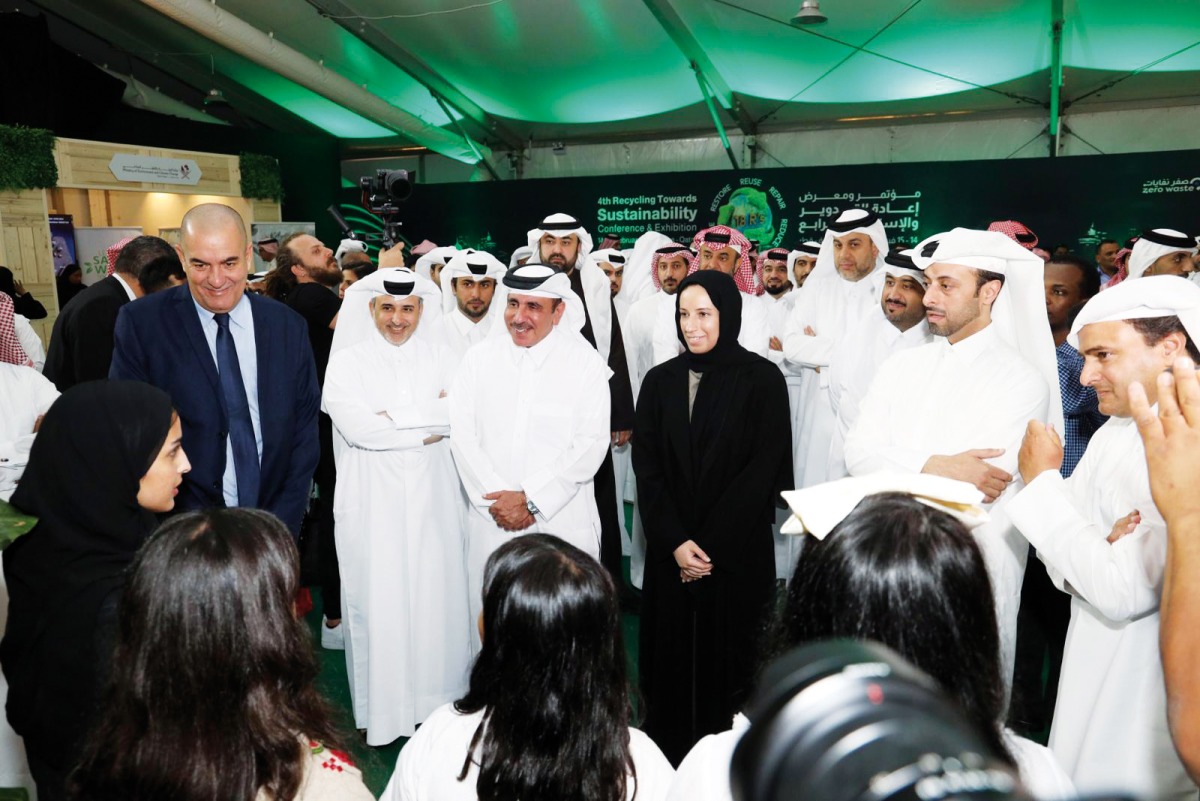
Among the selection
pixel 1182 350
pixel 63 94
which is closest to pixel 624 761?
pixel 1182 350

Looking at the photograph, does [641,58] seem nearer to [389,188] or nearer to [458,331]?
[389,188]

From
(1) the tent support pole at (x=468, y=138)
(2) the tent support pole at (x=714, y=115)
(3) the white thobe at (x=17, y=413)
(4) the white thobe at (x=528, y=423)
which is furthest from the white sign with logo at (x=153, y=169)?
(4) the white thobe at (x=528, y=423)

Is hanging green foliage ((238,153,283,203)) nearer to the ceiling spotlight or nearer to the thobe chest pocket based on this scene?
the ceiling spotlight

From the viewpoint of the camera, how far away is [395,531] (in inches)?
132

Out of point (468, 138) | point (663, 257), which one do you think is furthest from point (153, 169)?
point (663, 257)

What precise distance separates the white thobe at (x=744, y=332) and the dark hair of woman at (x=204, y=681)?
3.86m

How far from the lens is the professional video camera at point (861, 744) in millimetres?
405

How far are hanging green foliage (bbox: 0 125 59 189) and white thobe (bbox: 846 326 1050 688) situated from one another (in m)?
9.49

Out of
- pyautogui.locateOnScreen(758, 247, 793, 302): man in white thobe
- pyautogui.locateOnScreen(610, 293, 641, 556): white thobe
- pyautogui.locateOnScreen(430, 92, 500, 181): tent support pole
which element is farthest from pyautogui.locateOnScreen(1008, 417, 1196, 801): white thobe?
pyautogui.locateOnScreen(430, 92, 500, 181): tent support pole

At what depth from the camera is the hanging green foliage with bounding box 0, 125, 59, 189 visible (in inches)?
348

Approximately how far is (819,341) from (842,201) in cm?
606

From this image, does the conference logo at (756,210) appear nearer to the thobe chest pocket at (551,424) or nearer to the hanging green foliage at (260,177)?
the hanging green foliage at (260,177)

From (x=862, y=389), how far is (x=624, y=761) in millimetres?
3157

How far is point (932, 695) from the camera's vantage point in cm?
46
